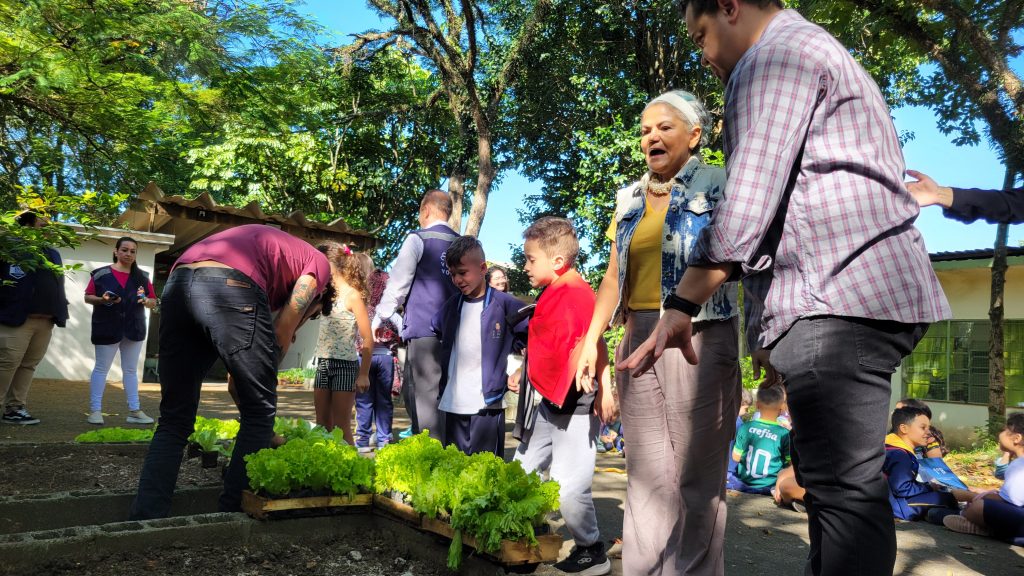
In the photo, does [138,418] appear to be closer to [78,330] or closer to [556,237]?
[556,237]

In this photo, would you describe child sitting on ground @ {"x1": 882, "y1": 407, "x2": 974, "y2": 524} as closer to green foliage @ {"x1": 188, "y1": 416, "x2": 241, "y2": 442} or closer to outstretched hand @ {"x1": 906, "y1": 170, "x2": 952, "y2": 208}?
outstretched hand @ {"x1": 906, "y1": 170, "x2": 952, "y2": 208}

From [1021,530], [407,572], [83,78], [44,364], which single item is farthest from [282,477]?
[44,364]

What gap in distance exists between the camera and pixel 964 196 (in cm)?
223

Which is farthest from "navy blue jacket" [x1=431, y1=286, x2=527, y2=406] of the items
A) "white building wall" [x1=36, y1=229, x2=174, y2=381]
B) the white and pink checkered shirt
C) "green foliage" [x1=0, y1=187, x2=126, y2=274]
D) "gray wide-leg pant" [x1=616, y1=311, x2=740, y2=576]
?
"white building wall" [x1=36, y1=229, x2=174, y2=381]

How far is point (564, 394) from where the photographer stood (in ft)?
13.1

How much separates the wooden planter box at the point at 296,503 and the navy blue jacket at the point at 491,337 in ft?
3.70

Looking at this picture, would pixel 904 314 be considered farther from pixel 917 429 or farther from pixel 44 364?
pixel 44 364

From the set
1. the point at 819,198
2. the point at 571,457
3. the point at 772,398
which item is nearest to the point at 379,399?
the point at 772,398

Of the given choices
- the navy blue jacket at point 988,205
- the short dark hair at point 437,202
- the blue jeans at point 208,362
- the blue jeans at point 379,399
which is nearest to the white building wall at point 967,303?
the blue jeans at point 379,399

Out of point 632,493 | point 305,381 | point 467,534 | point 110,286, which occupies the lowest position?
point 305,381

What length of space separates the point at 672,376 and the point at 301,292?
2.14 m

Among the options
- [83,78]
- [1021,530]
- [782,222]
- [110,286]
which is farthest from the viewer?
[110,286]

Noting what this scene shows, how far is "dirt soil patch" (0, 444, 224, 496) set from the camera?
4.96 m

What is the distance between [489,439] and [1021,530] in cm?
392
